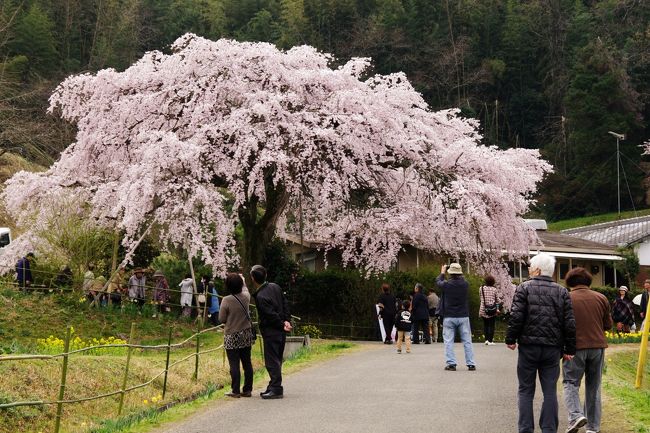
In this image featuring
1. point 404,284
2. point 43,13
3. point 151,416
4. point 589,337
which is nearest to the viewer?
point 589,337

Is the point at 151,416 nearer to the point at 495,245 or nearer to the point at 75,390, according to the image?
the point at 75,390

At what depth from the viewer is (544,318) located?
8422mm

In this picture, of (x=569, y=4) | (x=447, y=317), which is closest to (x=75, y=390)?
(x=447, y=317)

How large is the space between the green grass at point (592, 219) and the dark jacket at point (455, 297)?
42340 mm

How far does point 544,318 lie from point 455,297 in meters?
6.16

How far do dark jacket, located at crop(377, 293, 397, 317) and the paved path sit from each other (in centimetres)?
719

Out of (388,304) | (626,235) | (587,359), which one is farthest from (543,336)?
(626,235)

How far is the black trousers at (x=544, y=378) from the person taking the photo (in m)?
8.45

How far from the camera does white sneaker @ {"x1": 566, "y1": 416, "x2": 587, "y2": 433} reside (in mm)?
8562

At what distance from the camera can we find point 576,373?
8.86 m

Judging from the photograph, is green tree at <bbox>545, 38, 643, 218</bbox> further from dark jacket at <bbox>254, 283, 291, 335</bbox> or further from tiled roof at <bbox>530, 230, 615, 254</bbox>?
dark jacket at <bbox>254, 283, 291, 335</bbox>

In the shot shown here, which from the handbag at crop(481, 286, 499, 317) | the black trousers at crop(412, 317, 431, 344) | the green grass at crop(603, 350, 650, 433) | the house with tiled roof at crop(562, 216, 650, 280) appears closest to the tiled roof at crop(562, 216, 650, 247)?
the house with tiled roof at crop(562, 216, 650, 280)

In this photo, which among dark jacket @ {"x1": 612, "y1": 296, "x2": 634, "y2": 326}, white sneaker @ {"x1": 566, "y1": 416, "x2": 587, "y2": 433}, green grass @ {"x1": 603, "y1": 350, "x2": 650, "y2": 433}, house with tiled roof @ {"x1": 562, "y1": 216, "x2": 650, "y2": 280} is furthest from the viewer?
house with tiled roof @ {"x1": 562, "y1": 216, "x2": 650, "y2": 280}

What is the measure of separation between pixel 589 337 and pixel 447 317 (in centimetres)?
585
